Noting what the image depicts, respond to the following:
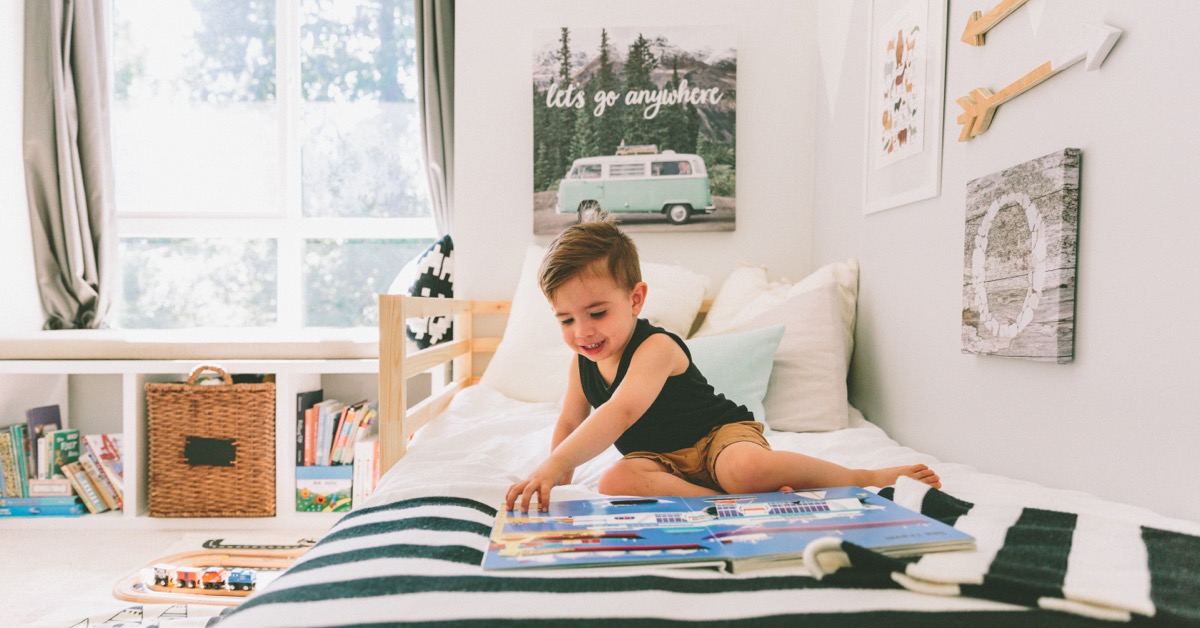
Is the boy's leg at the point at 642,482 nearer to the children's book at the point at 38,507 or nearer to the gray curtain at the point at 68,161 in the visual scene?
the children's book at the point at 38,507

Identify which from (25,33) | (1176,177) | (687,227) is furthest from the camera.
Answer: (25,33)

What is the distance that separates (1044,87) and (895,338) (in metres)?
0.64

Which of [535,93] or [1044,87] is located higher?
[535,93]

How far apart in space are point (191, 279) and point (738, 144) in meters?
2.09

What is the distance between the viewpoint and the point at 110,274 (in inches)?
95.2

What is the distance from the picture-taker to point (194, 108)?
8.43ft

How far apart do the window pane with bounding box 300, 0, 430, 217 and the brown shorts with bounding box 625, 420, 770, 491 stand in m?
1.81

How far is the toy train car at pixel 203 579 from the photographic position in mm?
1484

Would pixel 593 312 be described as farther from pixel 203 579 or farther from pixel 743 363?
pixel 203 579

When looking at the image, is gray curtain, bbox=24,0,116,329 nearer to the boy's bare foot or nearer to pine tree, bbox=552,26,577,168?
pine tree, bbox=552,26,577,168

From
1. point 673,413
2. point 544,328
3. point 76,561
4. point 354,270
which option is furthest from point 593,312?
point 354,270

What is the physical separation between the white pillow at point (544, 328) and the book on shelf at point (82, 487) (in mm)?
1264

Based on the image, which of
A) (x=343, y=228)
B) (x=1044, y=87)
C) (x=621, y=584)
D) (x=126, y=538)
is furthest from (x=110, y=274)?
(x=1044, y=87)

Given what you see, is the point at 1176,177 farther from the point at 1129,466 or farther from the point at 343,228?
the point at 343,228
